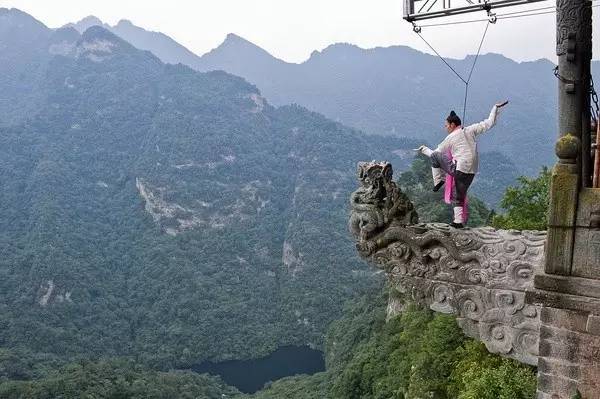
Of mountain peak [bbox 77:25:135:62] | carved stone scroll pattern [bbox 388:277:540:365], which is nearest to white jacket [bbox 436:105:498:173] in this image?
carved stone scroll pattern [bbox 388:277:540:365]

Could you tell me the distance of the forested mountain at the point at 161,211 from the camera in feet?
224

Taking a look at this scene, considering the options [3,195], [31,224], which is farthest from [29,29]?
[31,224]

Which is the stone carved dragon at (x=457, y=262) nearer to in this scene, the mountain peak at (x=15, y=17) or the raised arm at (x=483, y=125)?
the raised arm at (x=483, y=125)

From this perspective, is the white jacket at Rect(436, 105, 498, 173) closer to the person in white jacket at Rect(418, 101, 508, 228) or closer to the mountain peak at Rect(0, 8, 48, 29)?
the person in white jacket at Rect(418, 101, 508, 228)

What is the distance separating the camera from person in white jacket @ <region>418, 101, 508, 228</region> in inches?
230

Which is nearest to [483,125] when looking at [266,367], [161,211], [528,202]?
[528,202]

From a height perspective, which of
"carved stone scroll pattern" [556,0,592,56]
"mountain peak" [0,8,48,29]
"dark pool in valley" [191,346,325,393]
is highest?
"mountain peak" [0,8,48,29]

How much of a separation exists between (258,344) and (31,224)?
41922 mm

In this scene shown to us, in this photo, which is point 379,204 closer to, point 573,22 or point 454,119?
point 454,119

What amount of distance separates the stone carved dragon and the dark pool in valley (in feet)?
176

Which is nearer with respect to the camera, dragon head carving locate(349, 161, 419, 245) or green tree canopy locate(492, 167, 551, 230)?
dragon head carving locate(349, 161, 419, 245)

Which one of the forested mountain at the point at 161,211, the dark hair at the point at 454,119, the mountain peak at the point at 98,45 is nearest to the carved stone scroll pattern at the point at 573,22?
the dark hair at the point at 454,119

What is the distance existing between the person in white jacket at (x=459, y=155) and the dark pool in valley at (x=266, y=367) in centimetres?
5388

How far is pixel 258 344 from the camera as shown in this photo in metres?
67.1
